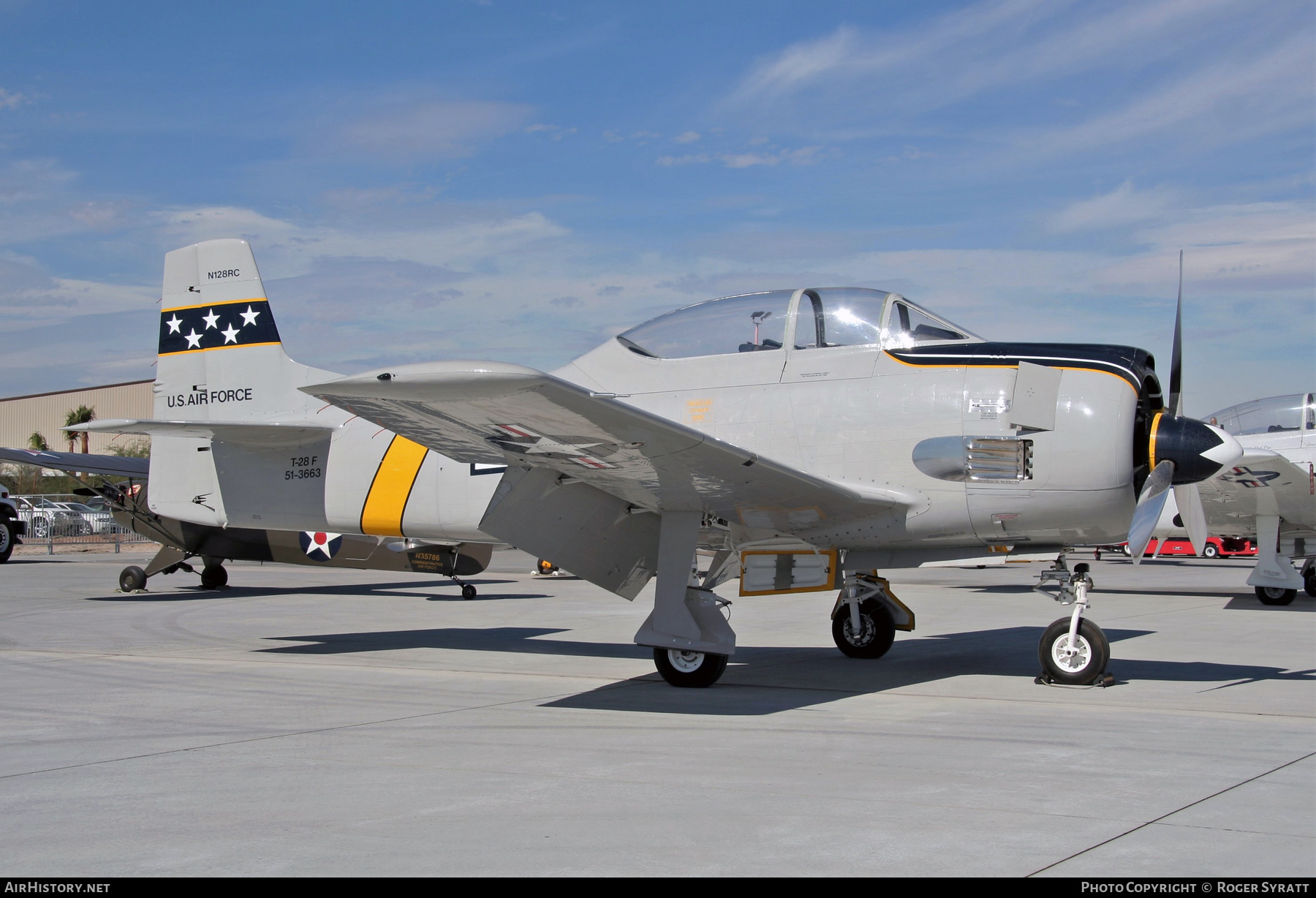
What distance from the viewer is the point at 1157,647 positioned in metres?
10.2

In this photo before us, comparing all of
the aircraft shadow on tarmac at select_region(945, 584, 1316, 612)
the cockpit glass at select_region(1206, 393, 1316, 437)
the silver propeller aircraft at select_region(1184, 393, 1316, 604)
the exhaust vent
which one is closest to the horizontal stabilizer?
the exhaust vent

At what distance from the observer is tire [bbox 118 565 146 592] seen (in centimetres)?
1778

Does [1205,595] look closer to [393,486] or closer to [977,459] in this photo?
[977,459]

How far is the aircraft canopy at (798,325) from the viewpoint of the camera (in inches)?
304

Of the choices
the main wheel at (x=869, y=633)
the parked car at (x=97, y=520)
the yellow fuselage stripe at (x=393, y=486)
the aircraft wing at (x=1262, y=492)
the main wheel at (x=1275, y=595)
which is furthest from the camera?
the parked car at (x=97, y=520)

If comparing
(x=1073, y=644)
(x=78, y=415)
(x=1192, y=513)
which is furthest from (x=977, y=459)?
(x=78, y=415)

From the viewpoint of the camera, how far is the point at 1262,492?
14.9m

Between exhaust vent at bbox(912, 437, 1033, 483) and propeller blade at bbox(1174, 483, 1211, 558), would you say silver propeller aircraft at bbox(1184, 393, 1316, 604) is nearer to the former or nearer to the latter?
propeller blade at bbox(1174, 483, 1211, 558)

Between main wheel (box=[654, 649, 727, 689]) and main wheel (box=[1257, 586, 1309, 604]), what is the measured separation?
11871mm

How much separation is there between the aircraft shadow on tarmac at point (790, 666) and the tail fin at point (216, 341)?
272 centimetres

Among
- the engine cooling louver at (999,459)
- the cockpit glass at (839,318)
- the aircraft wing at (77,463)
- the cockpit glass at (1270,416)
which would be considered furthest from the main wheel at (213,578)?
the cockpit glass at (1270,416)

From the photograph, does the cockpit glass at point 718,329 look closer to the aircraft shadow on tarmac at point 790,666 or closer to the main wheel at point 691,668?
the main wheel at point 691,668
